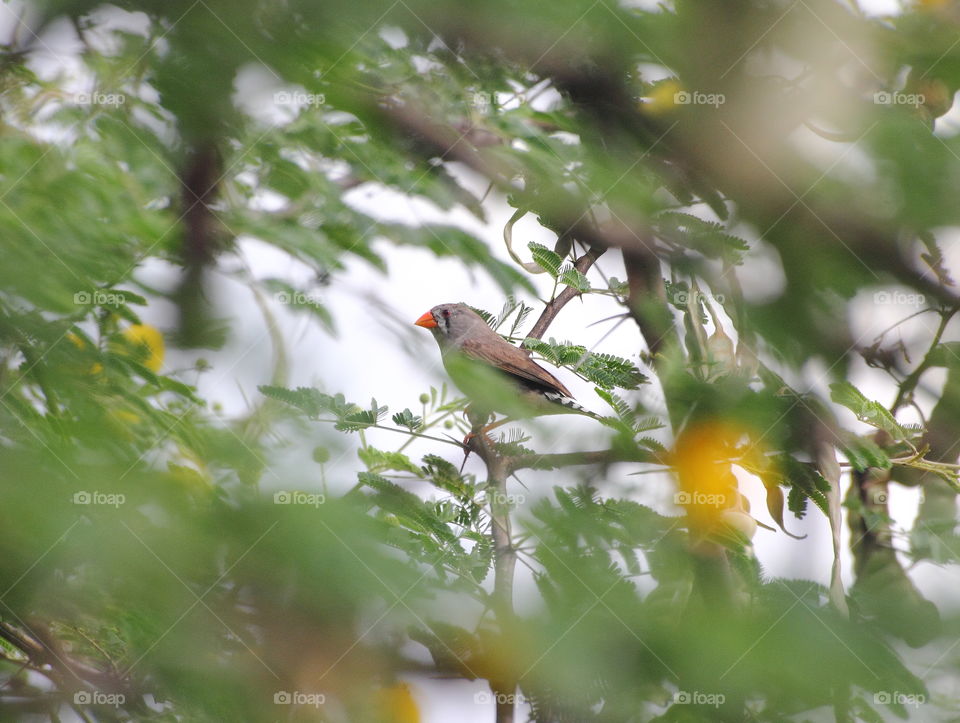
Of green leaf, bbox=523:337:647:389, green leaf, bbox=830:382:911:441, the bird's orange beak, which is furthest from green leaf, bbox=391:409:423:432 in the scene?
green leaf, bbox=830:382:911:441

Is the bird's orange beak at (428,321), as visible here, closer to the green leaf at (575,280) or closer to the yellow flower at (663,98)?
the green leaf at (575,280)

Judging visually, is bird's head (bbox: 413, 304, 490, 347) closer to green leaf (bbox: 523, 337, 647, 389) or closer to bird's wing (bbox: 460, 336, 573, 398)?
bird's wing (bbox: 460, 336, 573, 398)

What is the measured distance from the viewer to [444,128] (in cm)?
195

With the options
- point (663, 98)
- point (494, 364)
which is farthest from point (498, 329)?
point (663, 98)

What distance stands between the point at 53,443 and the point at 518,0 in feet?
3.37

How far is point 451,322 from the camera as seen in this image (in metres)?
2.02

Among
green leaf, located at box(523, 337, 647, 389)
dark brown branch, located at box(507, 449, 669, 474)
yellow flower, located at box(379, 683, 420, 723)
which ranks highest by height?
green leaf, located at box(523, 337, 647, 389)

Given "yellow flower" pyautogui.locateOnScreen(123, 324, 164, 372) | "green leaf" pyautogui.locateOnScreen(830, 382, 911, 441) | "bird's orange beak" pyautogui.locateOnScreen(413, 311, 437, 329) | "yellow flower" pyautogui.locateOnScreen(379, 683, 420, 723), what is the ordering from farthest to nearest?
"bird's orange beak" pyautogui.locateOnScreen(413, 311, 437, 329) → "green leaf" pyautogui.locateOnScreen(830, 382, 911, 441) → "yellow flower" pyautogui.locateOnScreen(123, 324, 164, 372) → "yellow flower" pyautogui.locateOnScreen(379, 683, 420, 723)

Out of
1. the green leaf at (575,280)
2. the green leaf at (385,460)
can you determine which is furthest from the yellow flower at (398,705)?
the green leaf at (575,280)

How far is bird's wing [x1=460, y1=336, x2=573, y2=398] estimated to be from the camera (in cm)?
186

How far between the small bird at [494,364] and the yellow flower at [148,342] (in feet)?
1.79

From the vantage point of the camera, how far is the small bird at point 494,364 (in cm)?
166

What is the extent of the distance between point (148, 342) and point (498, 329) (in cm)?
72

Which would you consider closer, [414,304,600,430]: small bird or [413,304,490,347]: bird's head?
[414,304,600,430]: small bird
